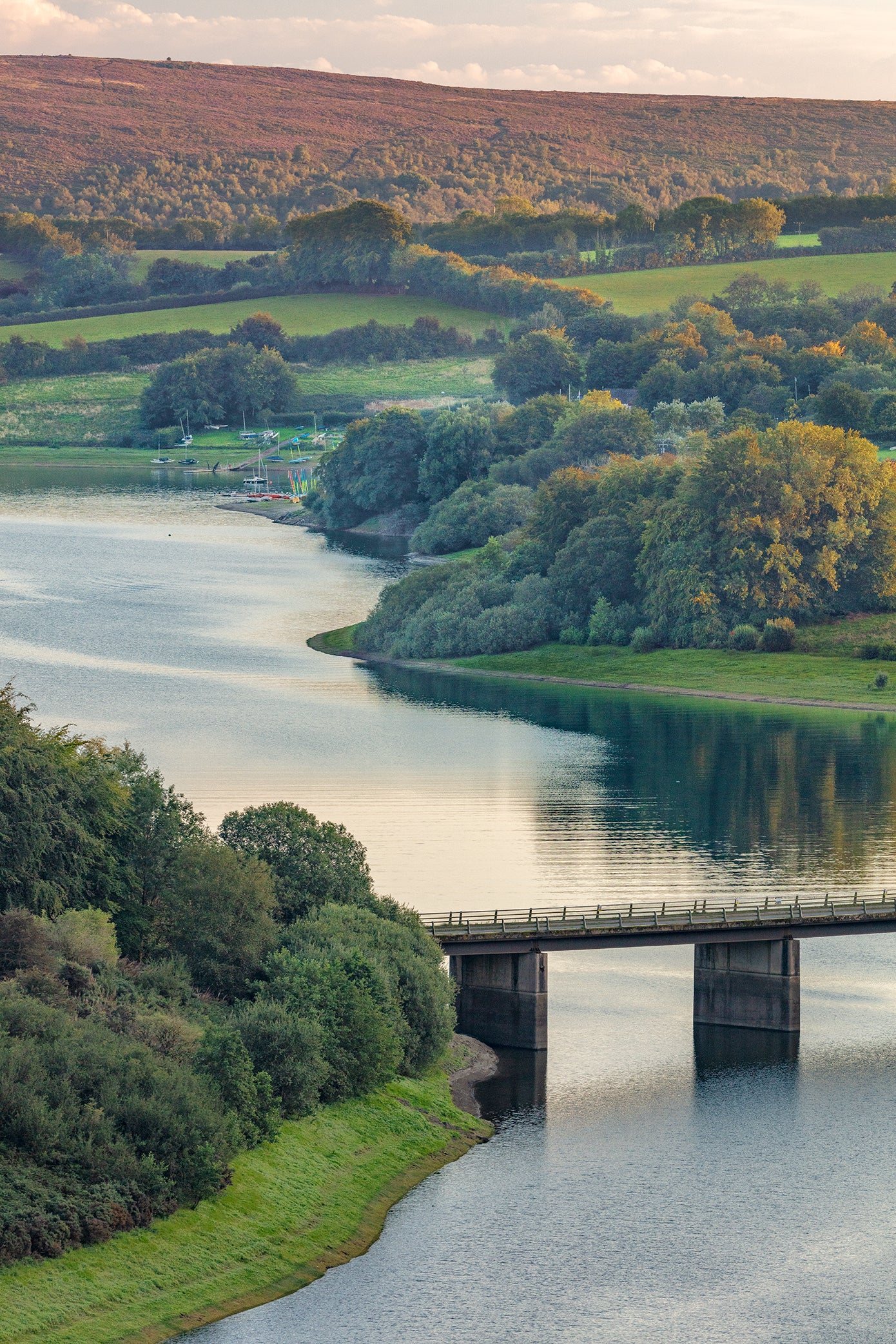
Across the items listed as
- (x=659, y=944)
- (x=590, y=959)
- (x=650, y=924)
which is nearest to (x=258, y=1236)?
(x=659, y=944)

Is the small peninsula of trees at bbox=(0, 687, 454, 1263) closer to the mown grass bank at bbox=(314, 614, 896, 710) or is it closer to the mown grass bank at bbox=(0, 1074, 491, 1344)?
the mown grass bank at bbox=(0, 1074, 491, 1344)

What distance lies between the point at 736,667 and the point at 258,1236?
102878mm

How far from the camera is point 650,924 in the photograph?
74750mm

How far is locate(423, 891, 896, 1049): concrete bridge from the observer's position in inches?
2798

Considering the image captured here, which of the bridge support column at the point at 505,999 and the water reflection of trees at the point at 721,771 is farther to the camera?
the water reflection of trees at the point at 721,771

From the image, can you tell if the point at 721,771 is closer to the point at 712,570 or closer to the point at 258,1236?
the point at 712,570

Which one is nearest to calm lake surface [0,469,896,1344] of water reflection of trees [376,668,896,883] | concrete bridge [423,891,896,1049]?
water reflection of trees [376,668,896,883]

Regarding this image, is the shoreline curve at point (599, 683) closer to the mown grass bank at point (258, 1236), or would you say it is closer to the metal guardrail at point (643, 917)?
the metal guardrail at point (643, 917)

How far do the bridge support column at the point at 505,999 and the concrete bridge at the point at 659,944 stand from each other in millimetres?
31

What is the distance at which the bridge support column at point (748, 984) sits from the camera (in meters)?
73.6

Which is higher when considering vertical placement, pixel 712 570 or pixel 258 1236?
pixel 712 570

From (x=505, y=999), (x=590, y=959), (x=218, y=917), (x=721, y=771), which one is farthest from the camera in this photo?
(x=721, y=771)

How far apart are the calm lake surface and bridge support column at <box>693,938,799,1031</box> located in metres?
1.06

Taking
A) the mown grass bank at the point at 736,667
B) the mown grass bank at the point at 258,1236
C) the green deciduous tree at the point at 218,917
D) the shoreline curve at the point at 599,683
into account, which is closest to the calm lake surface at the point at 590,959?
the mown grass bank at the point at 258,1236
